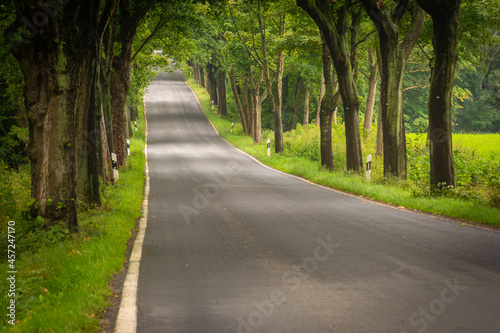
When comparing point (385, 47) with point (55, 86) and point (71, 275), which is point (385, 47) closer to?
point (55, 86)

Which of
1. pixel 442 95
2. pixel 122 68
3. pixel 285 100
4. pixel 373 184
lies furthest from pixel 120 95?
pixel 285 100

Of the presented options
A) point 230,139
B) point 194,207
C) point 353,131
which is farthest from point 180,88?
point 194,207

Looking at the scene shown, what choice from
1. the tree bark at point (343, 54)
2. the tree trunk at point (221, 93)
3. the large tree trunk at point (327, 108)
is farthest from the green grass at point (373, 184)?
the tree trunk at point (221, 93)

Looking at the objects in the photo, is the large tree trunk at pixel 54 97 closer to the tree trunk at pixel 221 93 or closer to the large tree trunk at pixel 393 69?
the large tree trunk at pixel 393 69

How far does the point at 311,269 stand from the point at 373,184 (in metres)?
10.2

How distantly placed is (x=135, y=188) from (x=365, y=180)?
26.3 ft

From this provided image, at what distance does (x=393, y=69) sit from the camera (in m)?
15.5

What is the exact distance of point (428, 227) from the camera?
8.88 m

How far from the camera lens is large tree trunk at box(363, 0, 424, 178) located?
15125 mm

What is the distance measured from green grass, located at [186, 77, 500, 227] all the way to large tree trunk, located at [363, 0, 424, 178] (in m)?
1.03

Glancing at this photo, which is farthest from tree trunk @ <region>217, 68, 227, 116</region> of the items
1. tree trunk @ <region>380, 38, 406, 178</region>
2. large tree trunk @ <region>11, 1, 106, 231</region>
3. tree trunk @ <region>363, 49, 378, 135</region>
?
large tree trunk @ <region>11, 1, 106, 231</region>

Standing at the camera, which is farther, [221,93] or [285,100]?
[221,93]

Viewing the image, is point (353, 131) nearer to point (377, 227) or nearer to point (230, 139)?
point (377, 227)

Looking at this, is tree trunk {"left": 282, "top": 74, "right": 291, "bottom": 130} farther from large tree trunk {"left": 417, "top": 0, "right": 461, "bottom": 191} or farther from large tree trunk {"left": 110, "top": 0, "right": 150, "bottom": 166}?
large tree trunk {"left": 417, "top": 0, "right": 461, "bottom": 191}
